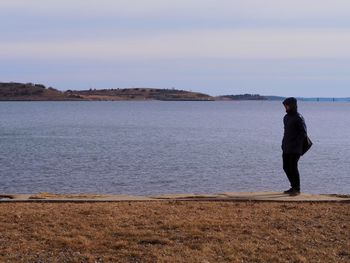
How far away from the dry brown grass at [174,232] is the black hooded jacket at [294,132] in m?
1.73

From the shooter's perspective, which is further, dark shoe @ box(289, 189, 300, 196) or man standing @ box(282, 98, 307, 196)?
man standing @ box(282, 98, 307, 196)

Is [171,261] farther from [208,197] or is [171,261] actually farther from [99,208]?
[208,197]

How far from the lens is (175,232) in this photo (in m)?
8.12

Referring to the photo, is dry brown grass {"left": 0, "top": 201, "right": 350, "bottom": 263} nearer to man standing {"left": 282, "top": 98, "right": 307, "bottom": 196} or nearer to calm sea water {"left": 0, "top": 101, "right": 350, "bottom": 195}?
man standing {"left": 282, "top": 98, "right": 307, "bottom": 196}

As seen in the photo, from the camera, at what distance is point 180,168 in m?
26.5

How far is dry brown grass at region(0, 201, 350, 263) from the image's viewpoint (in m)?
7.16

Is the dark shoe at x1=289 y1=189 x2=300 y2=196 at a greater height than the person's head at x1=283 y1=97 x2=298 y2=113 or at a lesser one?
lesser

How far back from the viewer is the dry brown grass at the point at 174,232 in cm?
716

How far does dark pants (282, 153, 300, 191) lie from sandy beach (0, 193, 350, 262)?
150 centimetres

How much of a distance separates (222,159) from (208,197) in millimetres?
19224

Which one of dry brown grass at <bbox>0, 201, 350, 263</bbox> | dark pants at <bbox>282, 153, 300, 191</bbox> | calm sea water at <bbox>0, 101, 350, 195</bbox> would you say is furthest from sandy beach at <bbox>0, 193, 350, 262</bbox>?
calm sea water at <bbox>0, 101, 350, 195</bbox>

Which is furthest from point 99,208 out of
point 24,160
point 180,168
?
point 24,160

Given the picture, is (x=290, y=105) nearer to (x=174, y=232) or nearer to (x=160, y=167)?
(x=174, y=232)

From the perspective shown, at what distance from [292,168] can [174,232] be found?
4463 mm
